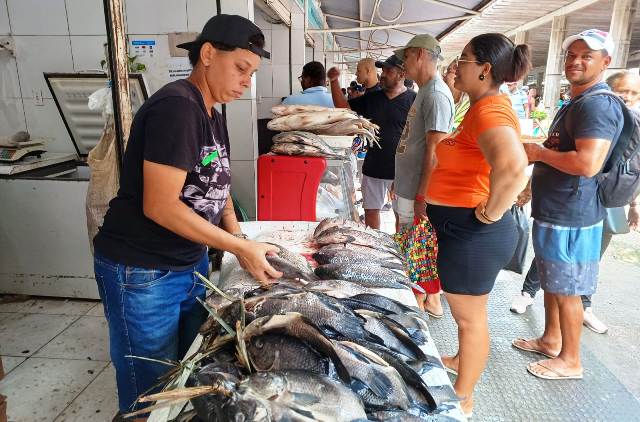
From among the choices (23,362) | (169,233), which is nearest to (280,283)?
(169,233)

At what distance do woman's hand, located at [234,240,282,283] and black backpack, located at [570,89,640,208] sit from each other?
2.28m

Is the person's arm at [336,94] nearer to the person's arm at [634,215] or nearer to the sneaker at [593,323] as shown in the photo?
the person's arm at [634,215]


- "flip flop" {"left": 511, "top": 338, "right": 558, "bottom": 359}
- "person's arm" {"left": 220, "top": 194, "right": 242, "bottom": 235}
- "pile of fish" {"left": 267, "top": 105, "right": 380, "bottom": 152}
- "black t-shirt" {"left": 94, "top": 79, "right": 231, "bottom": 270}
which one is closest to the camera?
"black t-shirt" {"left": 94, "top": 79, "right": 231, "bottom": 270}

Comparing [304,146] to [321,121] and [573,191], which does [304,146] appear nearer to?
[321,121]

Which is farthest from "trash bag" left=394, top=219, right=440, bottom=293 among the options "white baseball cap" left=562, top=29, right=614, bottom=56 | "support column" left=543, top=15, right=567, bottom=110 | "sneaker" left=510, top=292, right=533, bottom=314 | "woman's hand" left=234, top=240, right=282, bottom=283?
"support column" left=543, top=15, right=567, bottom=110

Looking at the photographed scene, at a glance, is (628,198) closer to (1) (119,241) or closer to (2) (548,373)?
(2) (548,373)

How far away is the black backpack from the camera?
2.74m

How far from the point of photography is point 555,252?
2.87 meters

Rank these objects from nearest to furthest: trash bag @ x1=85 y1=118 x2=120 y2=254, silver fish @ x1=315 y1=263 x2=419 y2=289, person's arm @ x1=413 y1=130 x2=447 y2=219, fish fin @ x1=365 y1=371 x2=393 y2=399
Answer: fish fin @ x1=365 y1=371 x2=393 y2=399
silver fish @ x1=315 y1=263 x2=419 y2=289
trash bag @ x1=85 y1=118 x2=120 y2=254
person's arm @ x1=413 y1=130 x2=447 y2=219

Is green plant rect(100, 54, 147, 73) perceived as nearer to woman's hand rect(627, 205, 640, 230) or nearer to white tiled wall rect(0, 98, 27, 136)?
white tiled wall rect(0, 98, 27, 136)

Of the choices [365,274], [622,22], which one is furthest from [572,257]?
[622,22]

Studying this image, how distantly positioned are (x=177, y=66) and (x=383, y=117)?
2.05 meters

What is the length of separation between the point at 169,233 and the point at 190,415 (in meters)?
0.78

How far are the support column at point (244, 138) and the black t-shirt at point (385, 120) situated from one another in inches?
46.8
